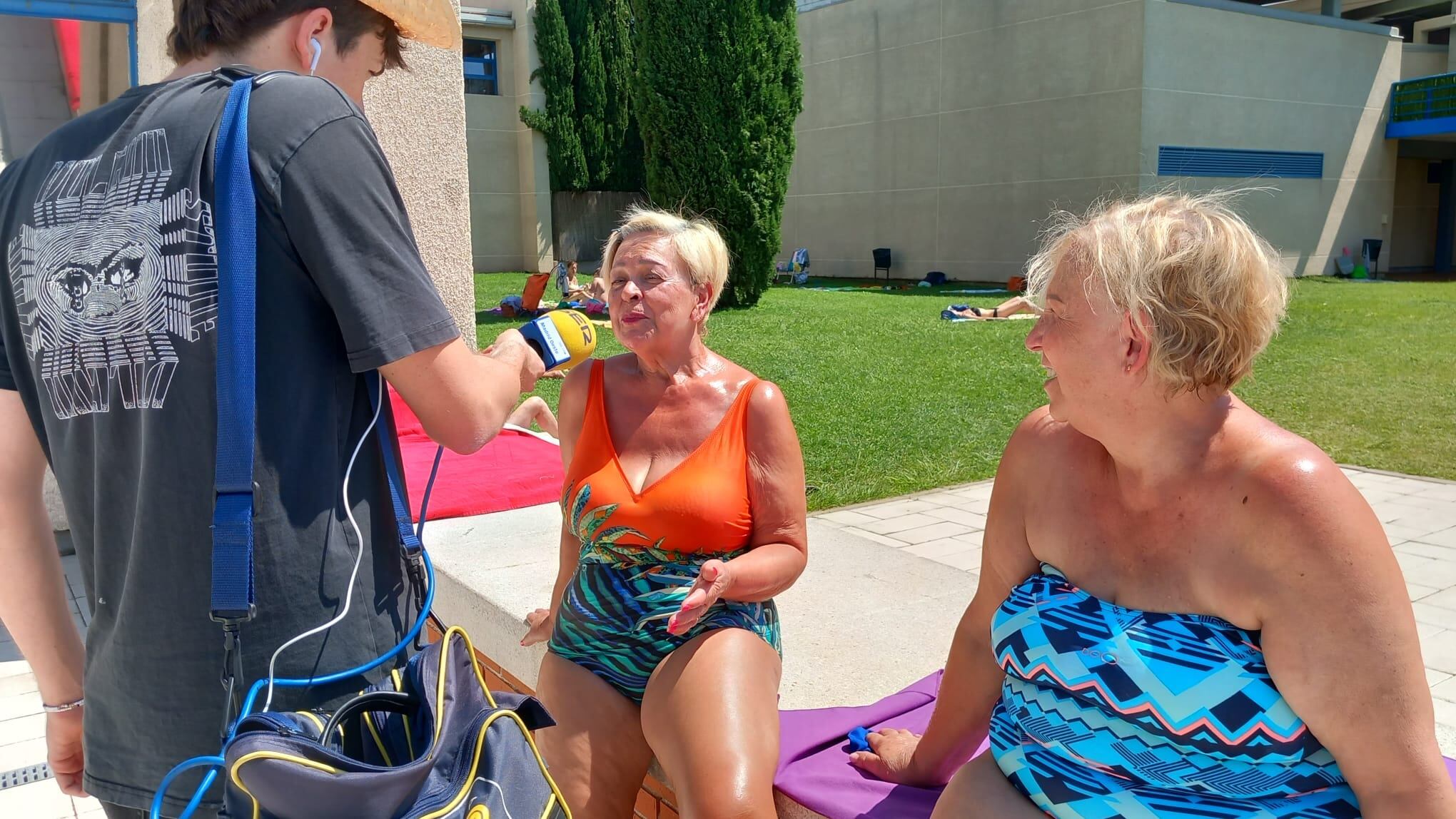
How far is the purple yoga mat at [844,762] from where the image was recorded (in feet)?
6.97

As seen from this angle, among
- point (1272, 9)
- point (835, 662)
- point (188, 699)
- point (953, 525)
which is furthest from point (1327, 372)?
point (1272, 9)

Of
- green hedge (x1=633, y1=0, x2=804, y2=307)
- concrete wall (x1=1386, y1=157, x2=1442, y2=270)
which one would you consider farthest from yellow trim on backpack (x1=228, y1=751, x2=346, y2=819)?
concrete wall (x1=1386, y1=157, x2=1442, y2=270)

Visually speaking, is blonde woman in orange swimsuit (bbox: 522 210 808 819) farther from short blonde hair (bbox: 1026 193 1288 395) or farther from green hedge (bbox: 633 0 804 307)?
green hedge (bbox: 633 0 804 307)

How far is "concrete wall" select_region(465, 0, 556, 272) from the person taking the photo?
26.9 meters

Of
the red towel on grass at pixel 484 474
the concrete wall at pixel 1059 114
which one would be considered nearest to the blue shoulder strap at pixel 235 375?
the red towel on grass at pixel 484 474

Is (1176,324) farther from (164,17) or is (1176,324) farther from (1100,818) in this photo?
(164,17)

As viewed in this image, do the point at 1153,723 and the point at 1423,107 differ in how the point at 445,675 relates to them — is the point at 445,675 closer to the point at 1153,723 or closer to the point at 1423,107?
the point at 1153,723

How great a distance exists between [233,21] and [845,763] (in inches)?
72.7

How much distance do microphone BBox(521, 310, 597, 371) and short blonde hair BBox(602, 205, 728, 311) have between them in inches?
24.6

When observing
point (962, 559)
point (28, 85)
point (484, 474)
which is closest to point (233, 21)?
point (484, 474)

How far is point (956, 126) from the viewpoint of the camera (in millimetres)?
24312

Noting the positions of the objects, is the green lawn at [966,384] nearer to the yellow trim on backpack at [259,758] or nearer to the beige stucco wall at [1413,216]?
the yellow trim on backpack at [259,758]

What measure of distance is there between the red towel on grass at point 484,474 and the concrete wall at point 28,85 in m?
2.26

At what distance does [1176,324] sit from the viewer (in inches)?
62.9
